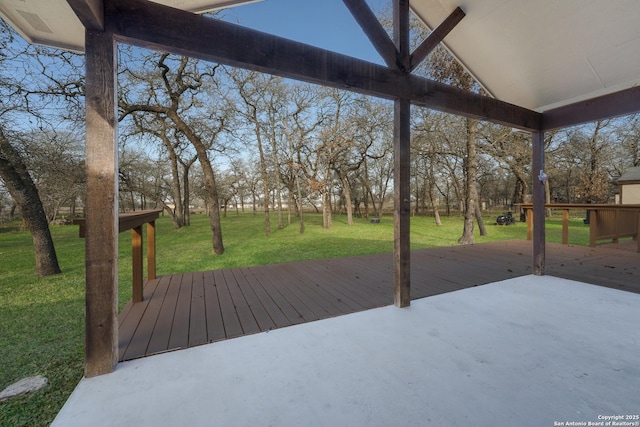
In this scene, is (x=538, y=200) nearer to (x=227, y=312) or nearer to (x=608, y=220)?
(x=227, y=312)

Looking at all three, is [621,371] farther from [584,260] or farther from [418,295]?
[584,260]

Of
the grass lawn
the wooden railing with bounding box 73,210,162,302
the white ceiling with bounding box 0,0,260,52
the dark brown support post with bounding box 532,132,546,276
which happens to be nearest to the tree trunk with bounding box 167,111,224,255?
the grass lawn

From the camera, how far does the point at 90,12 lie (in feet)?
4.66

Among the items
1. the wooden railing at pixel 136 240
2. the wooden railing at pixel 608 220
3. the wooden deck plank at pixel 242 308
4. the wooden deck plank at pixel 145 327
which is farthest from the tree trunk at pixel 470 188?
the wooden railing at pixel 136 240

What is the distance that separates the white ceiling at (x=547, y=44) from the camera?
2342 mm

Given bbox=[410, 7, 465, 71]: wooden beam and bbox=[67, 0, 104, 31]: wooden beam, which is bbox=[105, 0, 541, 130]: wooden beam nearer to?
bbox=[67, 0, 104, 31]: wooden beam

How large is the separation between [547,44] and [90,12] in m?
3.82

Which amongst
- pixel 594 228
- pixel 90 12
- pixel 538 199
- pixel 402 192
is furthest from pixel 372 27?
pixel 594 228

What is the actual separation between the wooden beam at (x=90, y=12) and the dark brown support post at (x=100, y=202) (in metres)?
0.05

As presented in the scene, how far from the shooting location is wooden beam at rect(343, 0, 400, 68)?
227 centimetres

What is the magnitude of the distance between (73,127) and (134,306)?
6.06m

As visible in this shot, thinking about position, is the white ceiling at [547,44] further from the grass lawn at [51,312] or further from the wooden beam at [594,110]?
the grass lawn at [51,312]

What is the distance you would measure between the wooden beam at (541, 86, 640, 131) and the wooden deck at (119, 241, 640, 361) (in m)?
2.04

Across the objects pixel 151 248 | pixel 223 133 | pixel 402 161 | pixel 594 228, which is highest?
pixel 223 133
